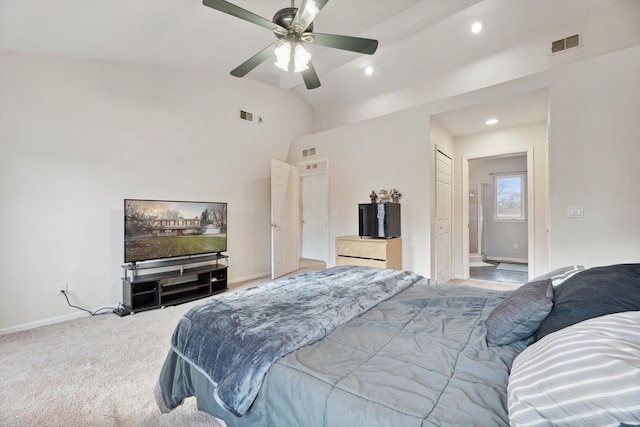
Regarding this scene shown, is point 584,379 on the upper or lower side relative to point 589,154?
lower

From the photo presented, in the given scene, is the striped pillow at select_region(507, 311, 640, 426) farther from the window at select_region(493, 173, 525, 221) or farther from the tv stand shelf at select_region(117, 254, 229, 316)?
the window at select_region(493, 173, 525, 221)

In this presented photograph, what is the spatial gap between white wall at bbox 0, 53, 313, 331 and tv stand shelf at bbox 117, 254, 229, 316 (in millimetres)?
285

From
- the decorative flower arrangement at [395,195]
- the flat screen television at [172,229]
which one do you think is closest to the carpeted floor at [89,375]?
the flat screen television at [172,229]

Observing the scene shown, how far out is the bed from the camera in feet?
2.21

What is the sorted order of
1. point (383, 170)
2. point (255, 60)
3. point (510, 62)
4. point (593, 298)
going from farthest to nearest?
point (383, 170) → point (510, 62) → point (255, 60) → point (593, 298)

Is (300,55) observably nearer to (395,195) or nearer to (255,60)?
(255,60)

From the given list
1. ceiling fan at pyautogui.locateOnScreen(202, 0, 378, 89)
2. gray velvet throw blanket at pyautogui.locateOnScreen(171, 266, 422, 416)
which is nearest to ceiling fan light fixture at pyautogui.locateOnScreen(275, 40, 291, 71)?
ceiling fan at pyautogui.locateOnScreen(202, 0, 378, 89)

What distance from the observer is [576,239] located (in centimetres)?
284

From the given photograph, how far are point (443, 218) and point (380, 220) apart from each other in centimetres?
110

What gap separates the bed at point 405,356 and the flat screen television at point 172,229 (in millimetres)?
2188

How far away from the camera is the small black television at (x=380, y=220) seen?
383 cm

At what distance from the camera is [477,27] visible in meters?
3.80

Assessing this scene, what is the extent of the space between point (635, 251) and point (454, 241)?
2187 millimetres

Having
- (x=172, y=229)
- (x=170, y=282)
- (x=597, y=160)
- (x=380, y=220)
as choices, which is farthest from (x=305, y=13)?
(x=170, y=282)
